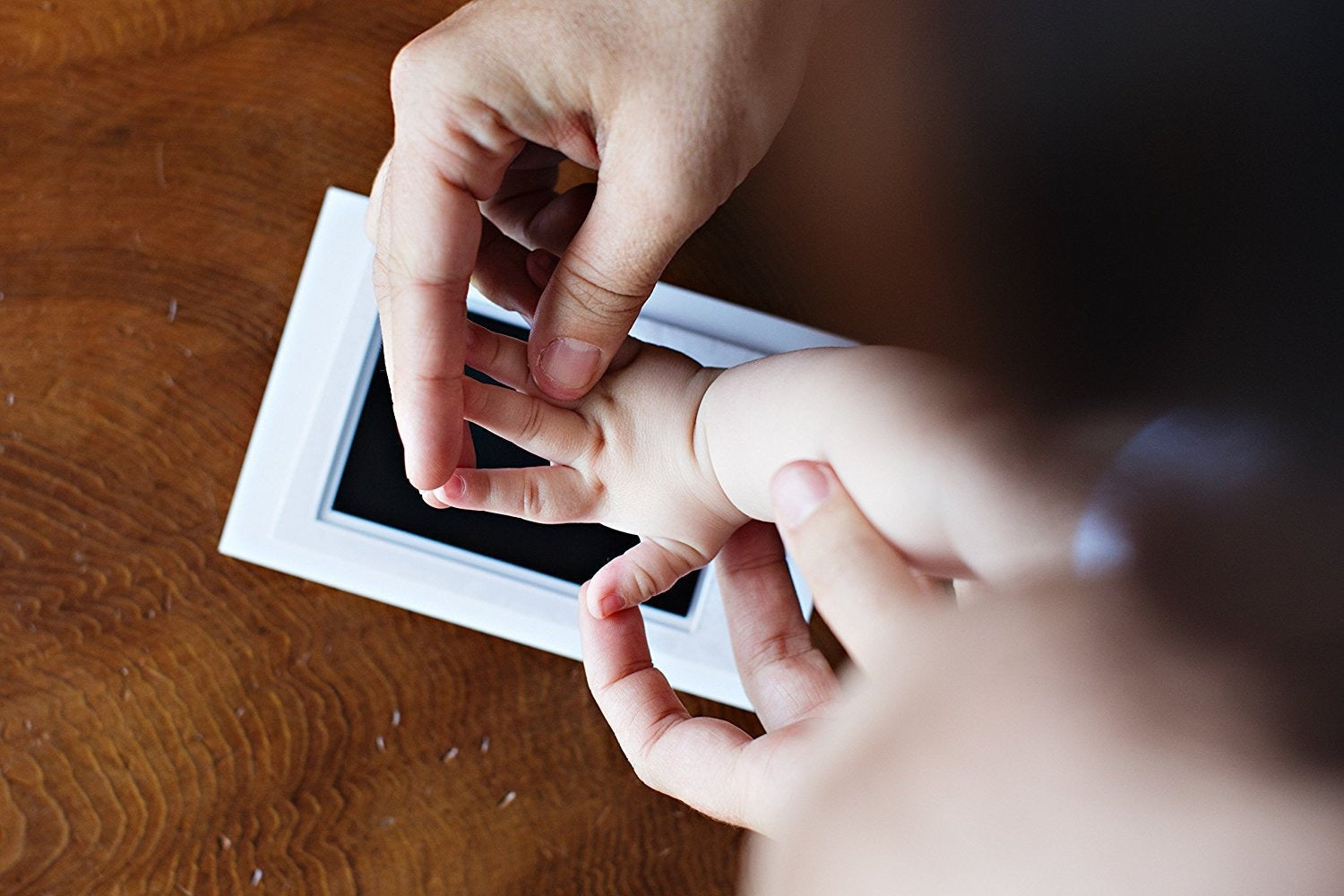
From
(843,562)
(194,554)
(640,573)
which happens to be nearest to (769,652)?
(640,573)

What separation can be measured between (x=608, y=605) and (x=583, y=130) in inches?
8.3

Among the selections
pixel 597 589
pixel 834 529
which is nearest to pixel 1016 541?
pixel 834 529

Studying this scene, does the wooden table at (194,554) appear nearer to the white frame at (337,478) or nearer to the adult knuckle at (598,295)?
the white frame at (337,478)

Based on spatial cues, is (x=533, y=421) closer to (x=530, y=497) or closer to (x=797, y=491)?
(x=530, y=497)

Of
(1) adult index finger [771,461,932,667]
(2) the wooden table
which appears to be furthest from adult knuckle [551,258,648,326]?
(2) the wooden table

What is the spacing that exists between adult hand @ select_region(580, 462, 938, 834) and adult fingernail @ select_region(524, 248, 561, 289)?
167 mm

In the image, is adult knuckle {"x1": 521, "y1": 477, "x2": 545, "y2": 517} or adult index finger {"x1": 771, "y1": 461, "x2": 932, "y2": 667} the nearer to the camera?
adult index finger {"x1": 771, "y1": 461, "x2": 932, "y2": 667}

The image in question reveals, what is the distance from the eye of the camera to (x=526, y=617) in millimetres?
542

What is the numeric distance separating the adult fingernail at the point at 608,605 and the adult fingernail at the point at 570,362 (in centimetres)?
10

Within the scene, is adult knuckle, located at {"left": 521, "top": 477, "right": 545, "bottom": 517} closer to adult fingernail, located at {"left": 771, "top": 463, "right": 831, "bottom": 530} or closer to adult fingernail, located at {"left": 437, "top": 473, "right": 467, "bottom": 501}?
adult fingernail, located at {"left": 437, "top": 473, "right": 467, "bottom": 501}

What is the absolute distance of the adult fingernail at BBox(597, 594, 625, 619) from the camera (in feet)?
1.48

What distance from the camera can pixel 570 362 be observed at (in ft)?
1.42

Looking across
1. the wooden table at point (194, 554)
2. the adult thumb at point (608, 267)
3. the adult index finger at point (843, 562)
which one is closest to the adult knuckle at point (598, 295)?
the adult thumb at point (608, 267)

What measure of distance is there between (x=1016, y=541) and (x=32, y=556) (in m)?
0.51
